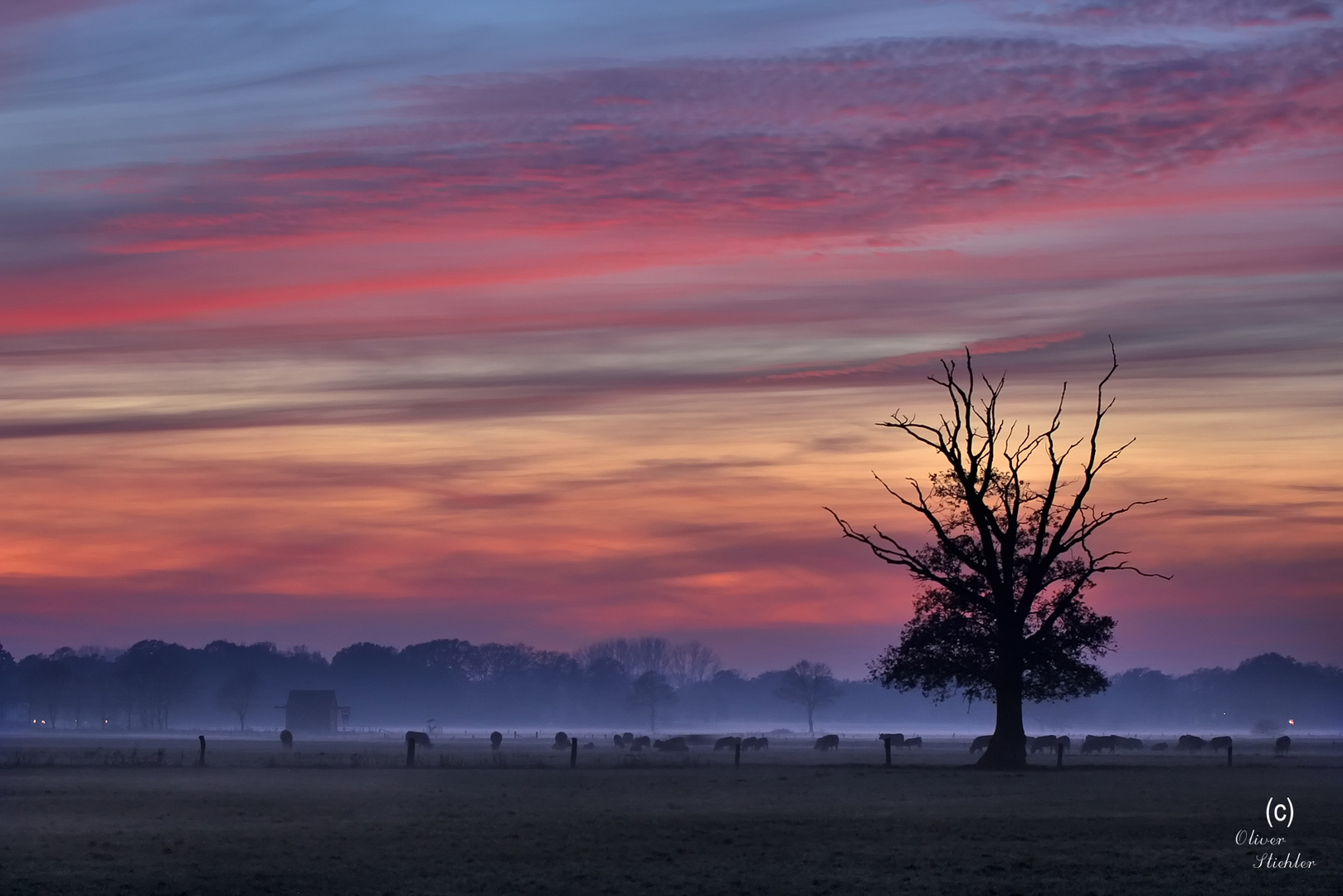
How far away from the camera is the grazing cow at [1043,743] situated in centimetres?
8156

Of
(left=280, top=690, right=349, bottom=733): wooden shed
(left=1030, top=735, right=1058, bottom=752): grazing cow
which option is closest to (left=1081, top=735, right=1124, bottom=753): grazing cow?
(left=1030, top=735, right=1058, bottom=752): grazing cow

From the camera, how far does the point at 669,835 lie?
26.9 metres

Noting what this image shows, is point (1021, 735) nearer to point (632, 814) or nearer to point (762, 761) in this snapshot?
point (762, 761)

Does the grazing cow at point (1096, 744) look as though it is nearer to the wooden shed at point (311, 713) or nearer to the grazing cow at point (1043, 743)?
the grazing cow at point (1043, 743)

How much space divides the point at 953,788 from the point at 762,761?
81.3 feet

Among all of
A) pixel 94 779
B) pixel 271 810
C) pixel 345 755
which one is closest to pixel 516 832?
pixel 271 810

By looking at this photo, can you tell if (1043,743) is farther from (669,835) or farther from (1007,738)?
(669,835)

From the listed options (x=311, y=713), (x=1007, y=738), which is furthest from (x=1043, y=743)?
(x=311, y=713)

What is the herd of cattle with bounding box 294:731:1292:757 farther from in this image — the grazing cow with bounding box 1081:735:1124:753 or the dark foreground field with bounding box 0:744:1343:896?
the dark foreground field with bounding box 0:744:1343:896

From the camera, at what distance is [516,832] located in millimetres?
27484

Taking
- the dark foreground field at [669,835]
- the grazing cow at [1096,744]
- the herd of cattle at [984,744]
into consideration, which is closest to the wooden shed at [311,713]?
the herd of cattle at [984,744]

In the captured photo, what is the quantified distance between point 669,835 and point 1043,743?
65.0m

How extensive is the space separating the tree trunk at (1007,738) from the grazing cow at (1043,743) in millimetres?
27829

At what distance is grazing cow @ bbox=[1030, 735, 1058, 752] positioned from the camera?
8156cm
